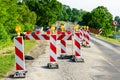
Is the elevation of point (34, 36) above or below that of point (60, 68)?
above

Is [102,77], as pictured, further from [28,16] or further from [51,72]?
[28,16]

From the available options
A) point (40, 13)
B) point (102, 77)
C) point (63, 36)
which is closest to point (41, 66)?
point (63, 36)

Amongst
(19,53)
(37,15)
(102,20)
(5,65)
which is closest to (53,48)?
(5,65)

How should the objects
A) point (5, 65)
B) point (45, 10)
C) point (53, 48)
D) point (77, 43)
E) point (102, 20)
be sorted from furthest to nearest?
point (102, 20) → point (45, 10) → point (77, 43) → point (5, 65) → point (53, 48)

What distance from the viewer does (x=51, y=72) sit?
13320mm

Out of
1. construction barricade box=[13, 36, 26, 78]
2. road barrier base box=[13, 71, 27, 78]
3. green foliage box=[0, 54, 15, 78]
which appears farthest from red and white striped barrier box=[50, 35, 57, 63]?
road barrier base box=[13, 71, 27, 78]

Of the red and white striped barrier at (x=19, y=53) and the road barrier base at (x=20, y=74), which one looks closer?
the road barrier base at (x=20, y=74)

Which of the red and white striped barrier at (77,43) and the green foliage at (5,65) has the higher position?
the red and white striped barrier at (77,43)

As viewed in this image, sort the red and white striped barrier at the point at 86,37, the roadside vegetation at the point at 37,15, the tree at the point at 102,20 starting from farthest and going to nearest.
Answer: the tree at the point at 102,20, the roadside vegetation at the point at 37,15, the red and white striped barrier at the point at 86,37

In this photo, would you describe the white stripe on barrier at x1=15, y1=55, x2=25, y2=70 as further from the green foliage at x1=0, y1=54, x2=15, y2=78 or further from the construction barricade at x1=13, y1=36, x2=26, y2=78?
the green foliage at x1=0, y1=54, x2=15, y2=78

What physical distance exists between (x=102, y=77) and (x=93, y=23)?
366ft

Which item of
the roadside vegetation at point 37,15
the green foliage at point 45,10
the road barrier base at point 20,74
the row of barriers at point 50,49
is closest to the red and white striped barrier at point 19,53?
the row of barriers at point 50,49

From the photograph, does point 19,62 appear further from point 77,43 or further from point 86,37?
point 86,37

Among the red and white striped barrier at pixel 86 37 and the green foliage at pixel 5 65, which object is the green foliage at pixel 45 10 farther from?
the green foliage at pixel 5 65
